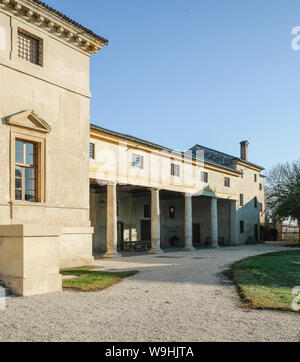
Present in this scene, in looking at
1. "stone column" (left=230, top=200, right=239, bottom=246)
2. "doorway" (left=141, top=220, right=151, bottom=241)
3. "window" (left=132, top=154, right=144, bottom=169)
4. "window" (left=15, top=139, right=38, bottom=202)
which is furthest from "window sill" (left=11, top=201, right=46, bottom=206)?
"stone column" (left=230, top=200, right=239, bottom=246)

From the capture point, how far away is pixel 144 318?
21.7 feet

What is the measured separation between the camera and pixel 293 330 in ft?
18.8

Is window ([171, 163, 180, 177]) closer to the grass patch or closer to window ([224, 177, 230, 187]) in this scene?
window ([224, 177, 230, 187])

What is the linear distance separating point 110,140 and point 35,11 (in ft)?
26.6

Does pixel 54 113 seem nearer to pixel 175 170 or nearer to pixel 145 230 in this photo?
pixel 175 170

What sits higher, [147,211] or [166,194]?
[166,194]

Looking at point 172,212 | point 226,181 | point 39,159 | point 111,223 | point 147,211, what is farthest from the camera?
point 172,212

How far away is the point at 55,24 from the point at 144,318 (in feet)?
42.1

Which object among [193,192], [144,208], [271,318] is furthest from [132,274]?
[144,208]

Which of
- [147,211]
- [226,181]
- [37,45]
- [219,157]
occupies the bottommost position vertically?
[147,211]

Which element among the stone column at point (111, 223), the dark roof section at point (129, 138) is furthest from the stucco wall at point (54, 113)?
the stone column at point (111, 223)

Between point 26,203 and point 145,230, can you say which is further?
point 145,230

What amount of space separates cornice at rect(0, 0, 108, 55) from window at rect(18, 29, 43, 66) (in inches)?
20.5

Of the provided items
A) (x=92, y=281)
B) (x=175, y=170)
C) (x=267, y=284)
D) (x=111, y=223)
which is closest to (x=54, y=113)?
(x=92, y=281)
